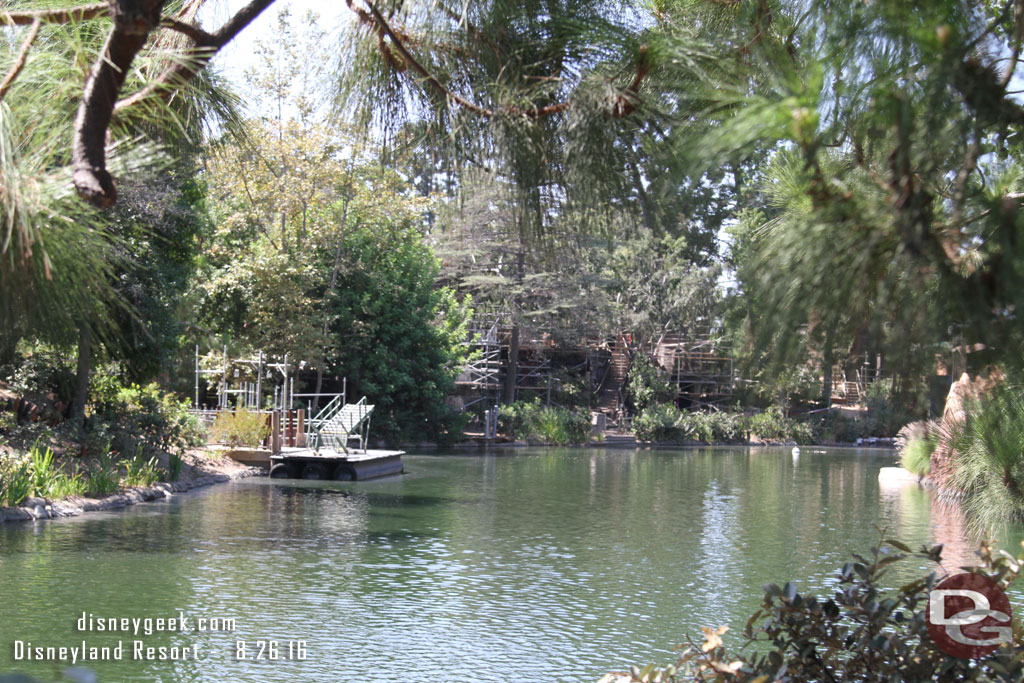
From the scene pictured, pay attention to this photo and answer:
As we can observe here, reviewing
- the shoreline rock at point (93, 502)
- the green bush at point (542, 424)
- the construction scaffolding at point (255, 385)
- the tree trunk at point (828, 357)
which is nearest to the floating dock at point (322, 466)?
the shoreline rock at point (93, 502)

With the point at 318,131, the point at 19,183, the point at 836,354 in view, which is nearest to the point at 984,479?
the point at 836,354

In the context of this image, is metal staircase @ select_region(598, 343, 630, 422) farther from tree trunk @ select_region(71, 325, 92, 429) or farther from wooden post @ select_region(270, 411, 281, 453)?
tree trunk @ select_region(71, 325, 92, 429)

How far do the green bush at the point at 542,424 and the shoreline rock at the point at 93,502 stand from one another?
1440cm

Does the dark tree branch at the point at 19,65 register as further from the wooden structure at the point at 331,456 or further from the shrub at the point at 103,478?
the wooden structure at the point at 331,456

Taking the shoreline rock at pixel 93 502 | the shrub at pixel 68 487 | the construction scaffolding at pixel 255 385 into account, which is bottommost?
the shoreline rock at pixel 93 502

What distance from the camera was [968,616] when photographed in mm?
3523

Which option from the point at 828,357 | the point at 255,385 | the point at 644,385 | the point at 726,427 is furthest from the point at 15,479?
the point at 726,427

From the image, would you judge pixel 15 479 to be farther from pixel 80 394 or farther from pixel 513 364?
pixel 513 364

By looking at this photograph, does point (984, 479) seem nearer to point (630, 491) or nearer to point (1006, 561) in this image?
point (1006, 561)

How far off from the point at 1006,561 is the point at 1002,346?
99.0 inches

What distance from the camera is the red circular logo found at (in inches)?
135

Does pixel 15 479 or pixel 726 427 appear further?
pixel 726 427

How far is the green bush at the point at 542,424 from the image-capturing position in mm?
30125

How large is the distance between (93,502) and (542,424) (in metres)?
18.7
